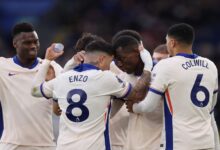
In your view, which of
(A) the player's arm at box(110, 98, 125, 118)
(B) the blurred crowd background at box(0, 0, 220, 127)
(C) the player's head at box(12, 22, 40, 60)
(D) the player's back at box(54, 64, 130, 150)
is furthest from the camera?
(B) the blurred crowd background at box(0, 0, 220, 127)

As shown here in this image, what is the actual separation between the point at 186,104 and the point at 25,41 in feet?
7.25

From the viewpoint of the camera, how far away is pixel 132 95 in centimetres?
947

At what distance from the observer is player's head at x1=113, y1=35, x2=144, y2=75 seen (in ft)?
31.7

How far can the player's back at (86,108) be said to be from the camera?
29.8 ft

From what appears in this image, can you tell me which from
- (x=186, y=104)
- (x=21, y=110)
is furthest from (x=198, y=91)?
(x=21, y=110)

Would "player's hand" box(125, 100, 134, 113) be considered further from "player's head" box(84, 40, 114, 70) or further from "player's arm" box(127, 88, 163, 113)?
"player's head" box(84, 40, 114, 70)

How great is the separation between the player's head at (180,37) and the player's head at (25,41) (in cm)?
177

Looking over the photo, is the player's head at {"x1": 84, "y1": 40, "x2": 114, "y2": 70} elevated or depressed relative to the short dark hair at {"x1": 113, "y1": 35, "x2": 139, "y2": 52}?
depressed

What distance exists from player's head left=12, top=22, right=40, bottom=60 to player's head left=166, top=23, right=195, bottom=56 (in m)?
1.77

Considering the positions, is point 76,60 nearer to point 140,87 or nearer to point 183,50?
point 140,87

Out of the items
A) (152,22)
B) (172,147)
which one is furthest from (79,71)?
(152,22)

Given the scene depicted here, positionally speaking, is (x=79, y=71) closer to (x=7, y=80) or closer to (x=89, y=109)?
(x=89, y=109)

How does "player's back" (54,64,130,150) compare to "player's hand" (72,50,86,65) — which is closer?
"player's back" (54,64,130,150)

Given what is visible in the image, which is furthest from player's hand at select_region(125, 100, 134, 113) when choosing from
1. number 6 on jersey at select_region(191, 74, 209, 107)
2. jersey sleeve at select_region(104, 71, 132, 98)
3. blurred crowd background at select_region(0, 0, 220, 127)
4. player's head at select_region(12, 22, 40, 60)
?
blurred crowd background at select_region(0, 0, 220, 127)
